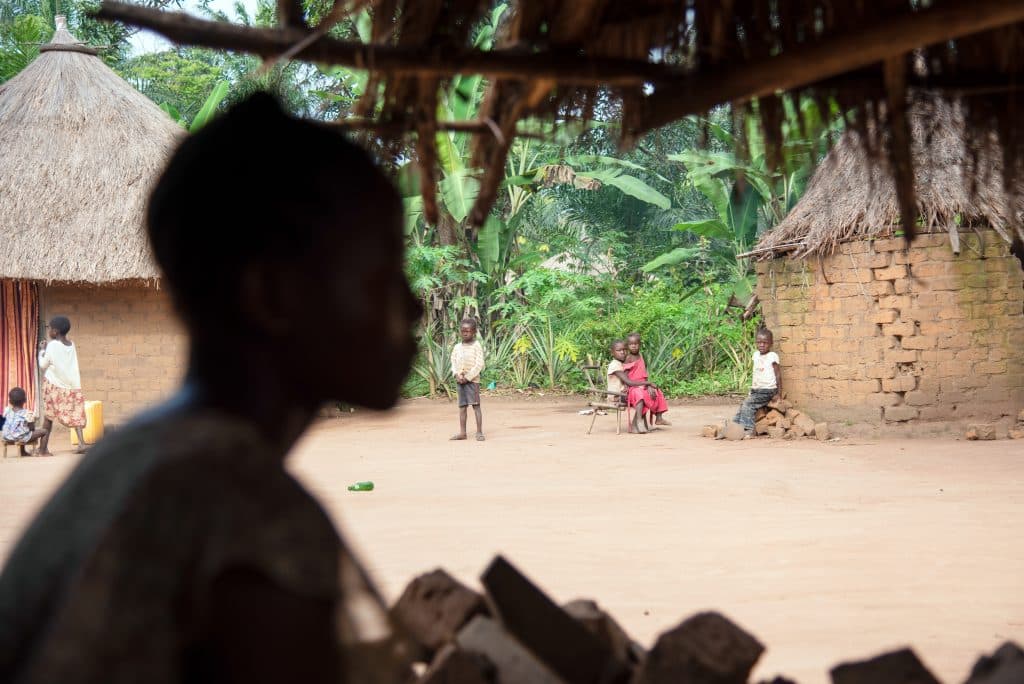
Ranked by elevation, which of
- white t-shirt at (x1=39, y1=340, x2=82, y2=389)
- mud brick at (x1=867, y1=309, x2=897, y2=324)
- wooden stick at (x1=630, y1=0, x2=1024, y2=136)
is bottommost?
white t-shirt at (x1=39, y1=340, x2=82, y2=389)

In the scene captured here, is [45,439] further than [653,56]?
Yes

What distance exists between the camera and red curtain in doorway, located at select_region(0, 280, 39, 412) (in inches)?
586

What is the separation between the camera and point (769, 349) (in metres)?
12.3

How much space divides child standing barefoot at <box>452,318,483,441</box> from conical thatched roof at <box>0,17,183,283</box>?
438 cm

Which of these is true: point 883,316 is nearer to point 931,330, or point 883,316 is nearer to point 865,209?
point 931,330

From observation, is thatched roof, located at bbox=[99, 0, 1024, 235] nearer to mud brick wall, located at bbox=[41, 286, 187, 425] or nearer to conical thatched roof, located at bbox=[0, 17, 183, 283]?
conical thatched roof, located at bbox=[0, 17, 183, 283]

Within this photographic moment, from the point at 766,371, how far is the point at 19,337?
10.3 m

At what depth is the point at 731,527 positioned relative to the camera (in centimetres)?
635

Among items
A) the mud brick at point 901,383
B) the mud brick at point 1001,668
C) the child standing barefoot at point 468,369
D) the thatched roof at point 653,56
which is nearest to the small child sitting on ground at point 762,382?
the mud brick at point 901,383

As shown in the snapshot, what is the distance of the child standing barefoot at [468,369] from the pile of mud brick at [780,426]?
272 cm

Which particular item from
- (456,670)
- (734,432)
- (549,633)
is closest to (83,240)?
(734,432)

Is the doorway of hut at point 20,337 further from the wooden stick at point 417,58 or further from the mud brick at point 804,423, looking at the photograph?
the wooden stick at point 417,58

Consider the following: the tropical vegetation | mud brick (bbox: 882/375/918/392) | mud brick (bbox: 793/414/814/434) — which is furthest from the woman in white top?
mud brick (bbox: 882/375/918/392)

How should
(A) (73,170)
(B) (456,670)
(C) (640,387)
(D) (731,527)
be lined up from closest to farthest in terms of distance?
(B) (456,670) → (D) (731,527) → (C) (640,387) → (A) (73,170)
